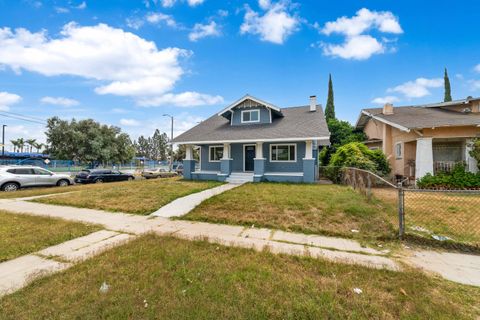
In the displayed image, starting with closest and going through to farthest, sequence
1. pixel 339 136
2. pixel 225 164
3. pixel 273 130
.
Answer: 1. pixel 273 130
2. pixel 225 164
3. pixel 339 136

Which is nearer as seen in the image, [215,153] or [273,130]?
[273,130]

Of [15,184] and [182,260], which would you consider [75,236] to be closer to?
[182,260]

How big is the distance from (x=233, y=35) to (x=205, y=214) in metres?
12.2

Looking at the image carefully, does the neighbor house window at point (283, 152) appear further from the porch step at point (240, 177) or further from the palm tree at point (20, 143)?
the palm tree at point (20, 143)

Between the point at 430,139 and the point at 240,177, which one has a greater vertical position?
the point at 430,139

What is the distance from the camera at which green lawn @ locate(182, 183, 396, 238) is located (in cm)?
578

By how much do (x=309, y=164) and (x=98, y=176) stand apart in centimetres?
1780

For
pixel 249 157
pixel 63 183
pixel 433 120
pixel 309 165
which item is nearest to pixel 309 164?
pixel 309 165

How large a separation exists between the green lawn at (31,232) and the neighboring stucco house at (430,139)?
16.4 m

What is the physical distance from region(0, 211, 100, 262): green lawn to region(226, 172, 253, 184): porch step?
9534 mm

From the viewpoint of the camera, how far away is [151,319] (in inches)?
98.5

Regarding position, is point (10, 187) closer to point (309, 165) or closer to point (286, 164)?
point (286, 164)

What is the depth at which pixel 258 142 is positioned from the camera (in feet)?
47.0

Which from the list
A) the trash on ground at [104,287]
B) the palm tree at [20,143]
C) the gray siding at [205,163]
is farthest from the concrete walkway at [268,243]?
the palm tree at [20,143]
